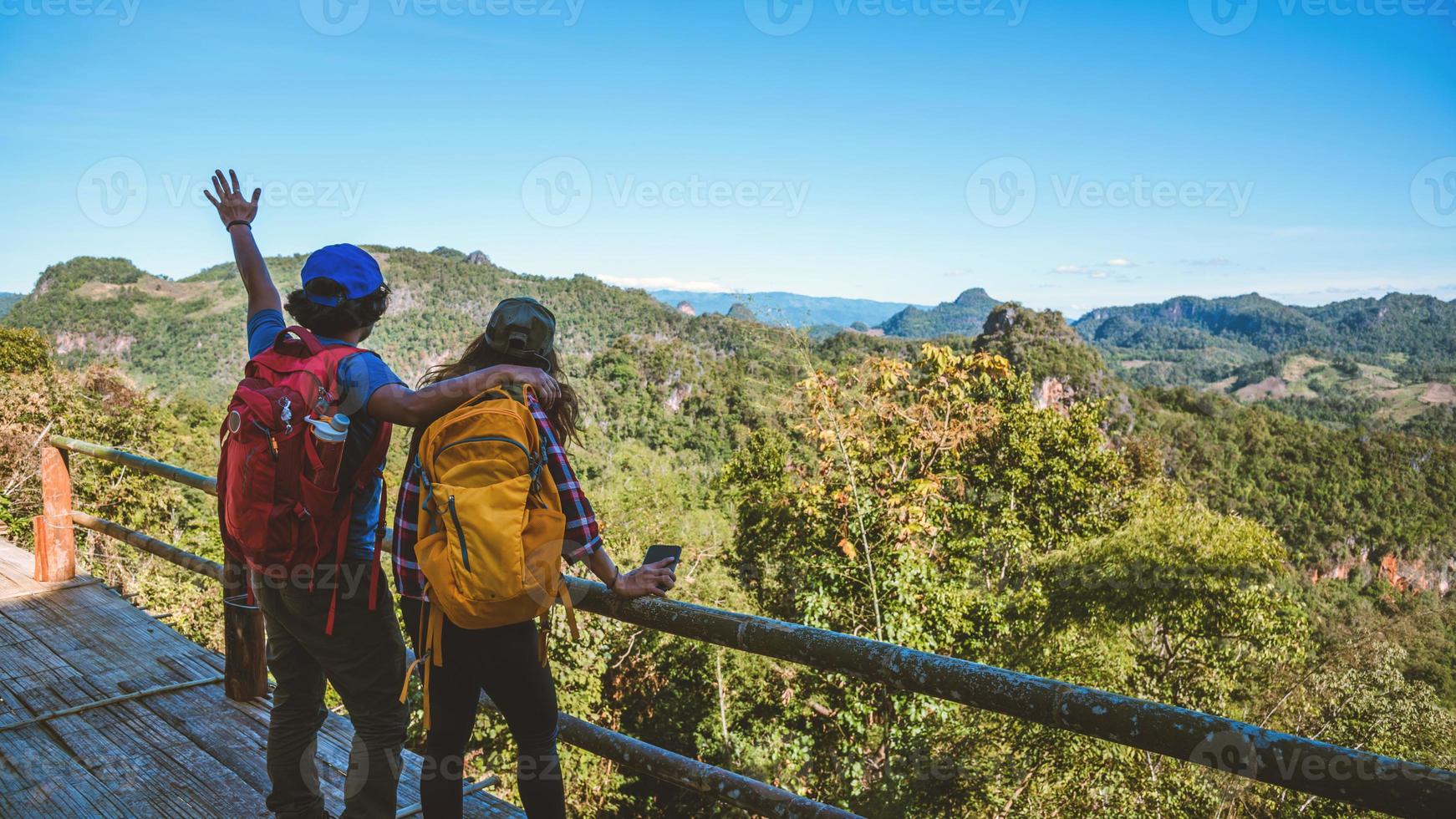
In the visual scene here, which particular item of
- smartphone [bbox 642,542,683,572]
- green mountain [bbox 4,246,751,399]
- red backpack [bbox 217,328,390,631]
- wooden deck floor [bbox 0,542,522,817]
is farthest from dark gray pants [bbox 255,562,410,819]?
green mountain [bbox 4,246,751,399]

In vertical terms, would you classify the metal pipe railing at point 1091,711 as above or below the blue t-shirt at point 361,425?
below

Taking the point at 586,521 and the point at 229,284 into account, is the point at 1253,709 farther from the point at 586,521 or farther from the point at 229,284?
the point at 229,284

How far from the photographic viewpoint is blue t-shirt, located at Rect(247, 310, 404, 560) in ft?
5.50

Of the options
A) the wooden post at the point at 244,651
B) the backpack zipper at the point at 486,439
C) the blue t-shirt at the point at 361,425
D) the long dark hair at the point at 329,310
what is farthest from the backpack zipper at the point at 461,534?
the wooden post at the point at 244,651

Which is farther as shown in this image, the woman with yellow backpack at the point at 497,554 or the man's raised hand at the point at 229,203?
the man's raised hand at the point at 229,203

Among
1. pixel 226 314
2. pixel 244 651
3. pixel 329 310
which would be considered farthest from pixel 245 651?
pixel 226 314

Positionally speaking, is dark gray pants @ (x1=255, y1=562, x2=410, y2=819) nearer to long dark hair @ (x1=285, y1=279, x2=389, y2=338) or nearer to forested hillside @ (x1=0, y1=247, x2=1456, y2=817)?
long dark hair @ (x1=285, y1=279, x2=389, y2=338)

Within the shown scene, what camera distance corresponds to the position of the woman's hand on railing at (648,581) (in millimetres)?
1825

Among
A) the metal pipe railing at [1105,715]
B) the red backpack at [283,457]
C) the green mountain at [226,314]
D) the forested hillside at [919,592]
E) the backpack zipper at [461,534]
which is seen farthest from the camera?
the green mountain at [226,314]

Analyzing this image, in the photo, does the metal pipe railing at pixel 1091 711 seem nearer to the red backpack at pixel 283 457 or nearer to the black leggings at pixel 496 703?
the black leggings at pixel 496 703

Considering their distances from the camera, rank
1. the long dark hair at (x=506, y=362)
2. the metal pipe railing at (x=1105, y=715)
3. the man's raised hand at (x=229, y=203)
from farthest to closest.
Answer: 1. the man's raised hand at (x=229, y=203)
2. the long dark hair at (x=506, y=362)
3. the metal pipe railing at (x=1105, y=715)

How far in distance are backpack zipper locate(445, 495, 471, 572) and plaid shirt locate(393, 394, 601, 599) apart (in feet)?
0.73

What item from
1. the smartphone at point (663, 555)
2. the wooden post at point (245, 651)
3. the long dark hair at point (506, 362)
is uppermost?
the long dark hair at point (506, 362)

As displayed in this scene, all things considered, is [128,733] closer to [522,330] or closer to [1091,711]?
[522,330]
